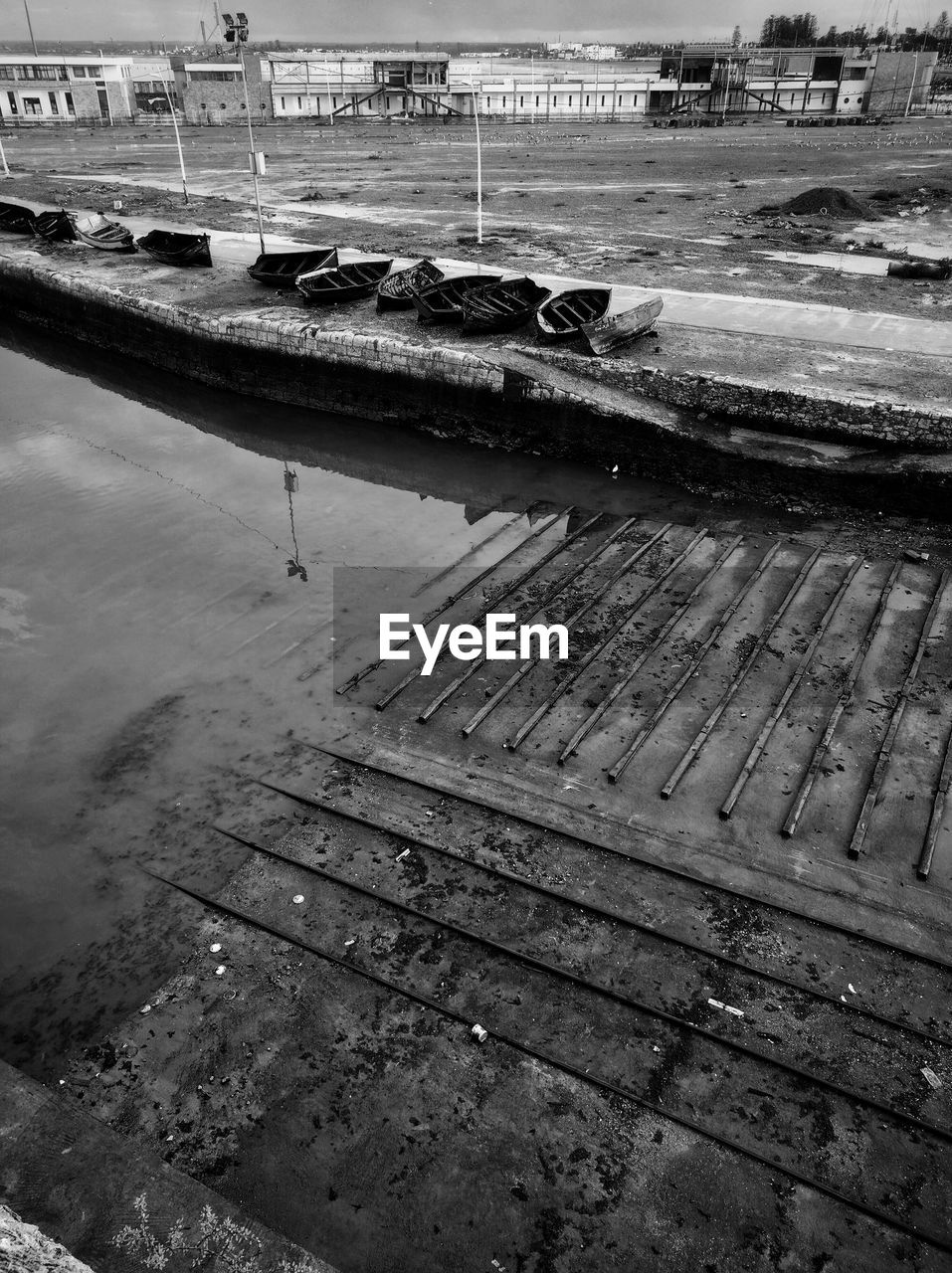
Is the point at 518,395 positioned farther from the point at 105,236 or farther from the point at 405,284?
the point at 105,236

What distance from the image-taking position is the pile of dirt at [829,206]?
30009 mm

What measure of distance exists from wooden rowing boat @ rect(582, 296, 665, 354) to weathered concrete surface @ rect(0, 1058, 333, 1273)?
1469 cm

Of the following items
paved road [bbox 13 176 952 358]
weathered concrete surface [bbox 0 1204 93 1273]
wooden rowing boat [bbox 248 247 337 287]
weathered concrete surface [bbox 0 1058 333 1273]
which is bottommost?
weathered concrete surface [bbox 0 1058 333 1273]

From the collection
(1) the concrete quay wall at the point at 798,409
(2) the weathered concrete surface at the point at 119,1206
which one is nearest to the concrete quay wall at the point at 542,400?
(1) the concrete quay wall at the point at 798,409

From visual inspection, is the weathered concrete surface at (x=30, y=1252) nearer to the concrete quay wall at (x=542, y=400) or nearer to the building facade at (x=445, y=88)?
the concrete quay wall at (x=542, y=400)

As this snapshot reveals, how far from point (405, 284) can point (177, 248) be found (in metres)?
9.43

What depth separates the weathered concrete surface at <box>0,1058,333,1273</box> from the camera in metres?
4.75

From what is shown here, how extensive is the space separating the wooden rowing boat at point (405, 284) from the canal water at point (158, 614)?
3415 millimetres

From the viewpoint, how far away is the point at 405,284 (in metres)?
20.3

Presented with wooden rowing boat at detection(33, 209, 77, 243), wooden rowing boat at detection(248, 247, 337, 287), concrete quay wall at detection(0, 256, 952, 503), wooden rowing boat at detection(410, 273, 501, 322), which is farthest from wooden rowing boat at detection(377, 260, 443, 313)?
wooden rowing boat at detection(33, 209, 77, 243)

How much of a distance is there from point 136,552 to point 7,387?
11.6m

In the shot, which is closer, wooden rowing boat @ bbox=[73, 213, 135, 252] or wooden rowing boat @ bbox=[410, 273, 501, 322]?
wooden rowing boat @ bbox=[410, 273, 501, 322]

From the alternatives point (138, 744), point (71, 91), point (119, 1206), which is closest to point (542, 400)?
point (138, 744)

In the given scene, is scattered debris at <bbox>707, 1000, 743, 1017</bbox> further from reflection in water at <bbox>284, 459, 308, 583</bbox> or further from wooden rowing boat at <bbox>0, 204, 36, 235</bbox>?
wooden rowing boat at <bbox>0, 204, 36, 235</bbox>
